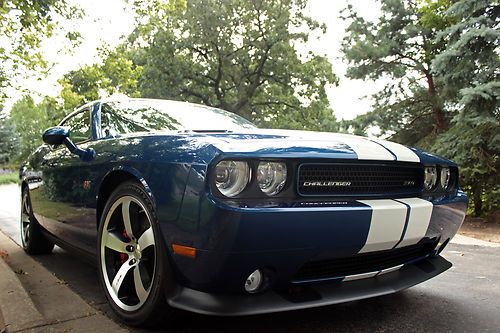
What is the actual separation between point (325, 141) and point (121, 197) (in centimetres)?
113

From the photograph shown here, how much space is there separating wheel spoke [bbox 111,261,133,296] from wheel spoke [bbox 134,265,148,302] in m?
0.10

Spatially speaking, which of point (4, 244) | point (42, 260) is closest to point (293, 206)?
point (42, 260)

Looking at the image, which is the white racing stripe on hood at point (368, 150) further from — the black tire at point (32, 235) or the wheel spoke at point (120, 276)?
the black tire at point (32, 235)

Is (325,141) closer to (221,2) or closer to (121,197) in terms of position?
(121,197)

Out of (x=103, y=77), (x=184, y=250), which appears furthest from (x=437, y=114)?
(x=103, y=77)

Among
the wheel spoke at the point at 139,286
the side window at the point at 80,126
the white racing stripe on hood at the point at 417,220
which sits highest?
the side window at the point at 80,126

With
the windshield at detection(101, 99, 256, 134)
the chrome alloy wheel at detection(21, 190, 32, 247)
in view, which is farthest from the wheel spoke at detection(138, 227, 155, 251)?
the chrome alloy wheel at detection(21, 190, 32, 247)

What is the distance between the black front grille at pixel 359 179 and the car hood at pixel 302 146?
5cm

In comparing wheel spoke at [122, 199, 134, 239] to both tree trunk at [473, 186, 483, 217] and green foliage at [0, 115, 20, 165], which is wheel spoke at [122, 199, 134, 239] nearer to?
tree trunk at [473, 186, 483, 217]

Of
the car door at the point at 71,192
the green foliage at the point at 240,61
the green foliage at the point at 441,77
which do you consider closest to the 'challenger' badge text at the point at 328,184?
the car door at the point at 71,192

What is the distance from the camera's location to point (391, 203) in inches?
85.9

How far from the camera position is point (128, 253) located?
2406mm

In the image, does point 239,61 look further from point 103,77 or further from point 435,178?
point 435,178

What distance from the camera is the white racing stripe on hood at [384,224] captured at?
2.05 meters
